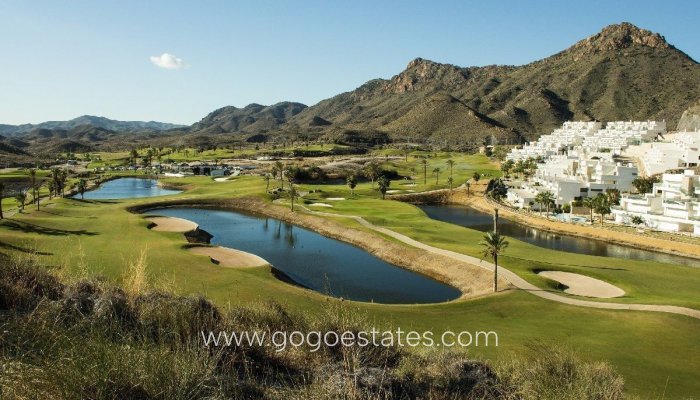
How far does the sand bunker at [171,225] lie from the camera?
2367 inches

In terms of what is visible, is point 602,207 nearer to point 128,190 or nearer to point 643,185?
point 643,185

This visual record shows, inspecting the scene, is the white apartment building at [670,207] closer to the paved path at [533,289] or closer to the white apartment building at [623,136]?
the paved path at [533,289]

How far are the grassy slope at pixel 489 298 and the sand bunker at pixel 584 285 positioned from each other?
4.25ft

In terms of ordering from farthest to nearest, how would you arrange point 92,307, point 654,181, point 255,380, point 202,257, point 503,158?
point 503,158 → point 654,181 → point 202,257 → point 92,307 → point 255,380

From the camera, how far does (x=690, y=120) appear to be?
536 feet

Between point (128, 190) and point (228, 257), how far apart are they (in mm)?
82750

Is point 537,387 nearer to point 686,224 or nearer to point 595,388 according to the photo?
point 595,388

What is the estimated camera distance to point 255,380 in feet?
31.0

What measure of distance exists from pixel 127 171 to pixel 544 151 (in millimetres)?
138987

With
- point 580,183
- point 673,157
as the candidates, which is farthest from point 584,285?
point 673,157

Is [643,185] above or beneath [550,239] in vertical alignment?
above

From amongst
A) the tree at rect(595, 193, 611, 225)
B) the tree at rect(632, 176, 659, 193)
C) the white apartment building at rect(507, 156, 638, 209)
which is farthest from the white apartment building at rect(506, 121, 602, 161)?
the tree at rect(595, 193, 611, 225)

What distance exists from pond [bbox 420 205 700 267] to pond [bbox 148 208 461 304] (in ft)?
90.4

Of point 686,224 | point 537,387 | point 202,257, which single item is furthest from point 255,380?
point 686,224
